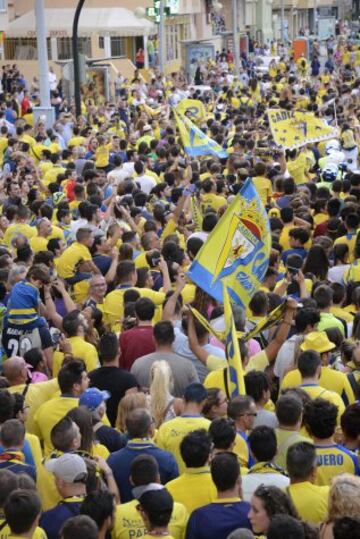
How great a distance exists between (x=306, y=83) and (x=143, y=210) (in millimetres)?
21604

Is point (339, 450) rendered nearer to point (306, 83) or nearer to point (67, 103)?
point (67, 103)

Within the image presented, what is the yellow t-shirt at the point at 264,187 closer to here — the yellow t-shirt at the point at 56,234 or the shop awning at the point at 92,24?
the yellow t-shirt at the point at 56,234

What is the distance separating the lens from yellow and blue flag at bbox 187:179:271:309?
10.3 meters

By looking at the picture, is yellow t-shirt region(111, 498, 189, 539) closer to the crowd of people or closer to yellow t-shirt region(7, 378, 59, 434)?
the crowd of people

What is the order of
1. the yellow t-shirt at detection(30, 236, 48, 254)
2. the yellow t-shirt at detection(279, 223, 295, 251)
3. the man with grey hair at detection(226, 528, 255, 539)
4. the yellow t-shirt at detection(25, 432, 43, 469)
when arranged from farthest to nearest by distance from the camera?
the yellow t-shirt at detection(279, 223, 295, 251)
the yellow t-shirt at detection(30, 236, 48, 254)
the yellow t-shirt at detection(25, 432, 43, 469)
the man with grey hair at detection(226, 528, 255, 539)

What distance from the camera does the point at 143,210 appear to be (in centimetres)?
1582

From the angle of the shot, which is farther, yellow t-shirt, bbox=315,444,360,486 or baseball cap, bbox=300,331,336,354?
baseball cap, bbox=300,331,336,354

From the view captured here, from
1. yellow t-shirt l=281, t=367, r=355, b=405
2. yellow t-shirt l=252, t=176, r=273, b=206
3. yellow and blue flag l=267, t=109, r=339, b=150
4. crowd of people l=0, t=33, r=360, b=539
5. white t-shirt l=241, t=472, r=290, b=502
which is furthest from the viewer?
yellow and blue flag l=267, t=109, r=339, b=150

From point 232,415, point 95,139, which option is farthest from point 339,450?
point 95,139

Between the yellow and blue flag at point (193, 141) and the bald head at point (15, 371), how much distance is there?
429 inches

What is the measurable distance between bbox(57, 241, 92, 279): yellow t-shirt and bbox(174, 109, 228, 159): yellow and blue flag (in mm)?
7031

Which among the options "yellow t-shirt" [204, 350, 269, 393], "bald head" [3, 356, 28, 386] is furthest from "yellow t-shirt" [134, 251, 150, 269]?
"bald head" [3, 356, 28, 386]

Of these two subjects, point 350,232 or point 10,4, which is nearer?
point 350,232

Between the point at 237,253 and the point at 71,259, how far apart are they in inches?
105
